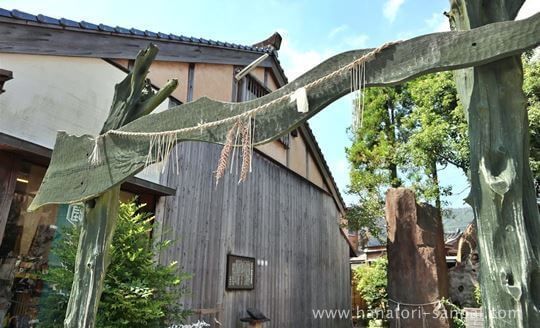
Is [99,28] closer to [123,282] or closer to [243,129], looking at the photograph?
[123,282]

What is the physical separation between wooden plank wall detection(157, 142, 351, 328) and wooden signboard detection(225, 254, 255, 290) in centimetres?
13

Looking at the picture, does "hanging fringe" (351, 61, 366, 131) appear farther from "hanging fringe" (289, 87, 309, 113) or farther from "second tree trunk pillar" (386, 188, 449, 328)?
"second tree trunk pillar" (386, 188, 449, 328)

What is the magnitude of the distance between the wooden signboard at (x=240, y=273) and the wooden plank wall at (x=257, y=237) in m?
0.13

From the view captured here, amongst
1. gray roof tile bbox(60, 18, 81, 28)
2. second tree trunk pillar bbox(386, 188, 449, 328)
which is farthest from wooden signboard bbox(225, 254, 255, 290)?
gray roof tile bbox(60, 18, 81, 28)

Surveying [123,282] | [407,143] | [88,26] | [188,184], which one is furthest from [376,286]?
[88,26]

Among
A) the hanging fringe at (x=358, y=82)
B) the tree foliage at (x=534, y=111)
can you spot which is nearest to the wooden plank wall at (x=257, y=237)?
the hanging fringe at (x=358, y=82)

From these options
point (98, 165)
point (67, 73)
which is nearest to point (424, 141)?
point (67, 73)

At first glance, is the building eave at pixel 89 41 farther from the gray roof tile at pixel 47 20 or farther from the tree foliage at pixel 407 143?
the tree foliage at pixel 407 143

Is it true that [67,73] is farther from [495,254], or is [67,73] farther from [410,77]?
[495,254]

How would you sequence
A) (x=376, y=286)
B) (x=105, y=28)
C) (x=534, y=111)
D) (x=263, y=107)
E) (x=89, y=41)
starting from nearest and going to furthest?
(x=263, y=107), (x=89, y=41), (x=105, y=28), (x=534, y=111), (x=376, y=286)

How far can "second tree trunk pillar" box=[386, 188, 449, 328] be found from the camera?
21.5 ft

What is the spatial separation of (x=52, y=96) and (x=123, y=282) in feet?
7.02

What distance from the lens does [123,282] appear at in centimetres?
374

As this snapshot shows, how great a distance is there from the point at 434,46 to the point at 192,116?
47.6 inches
